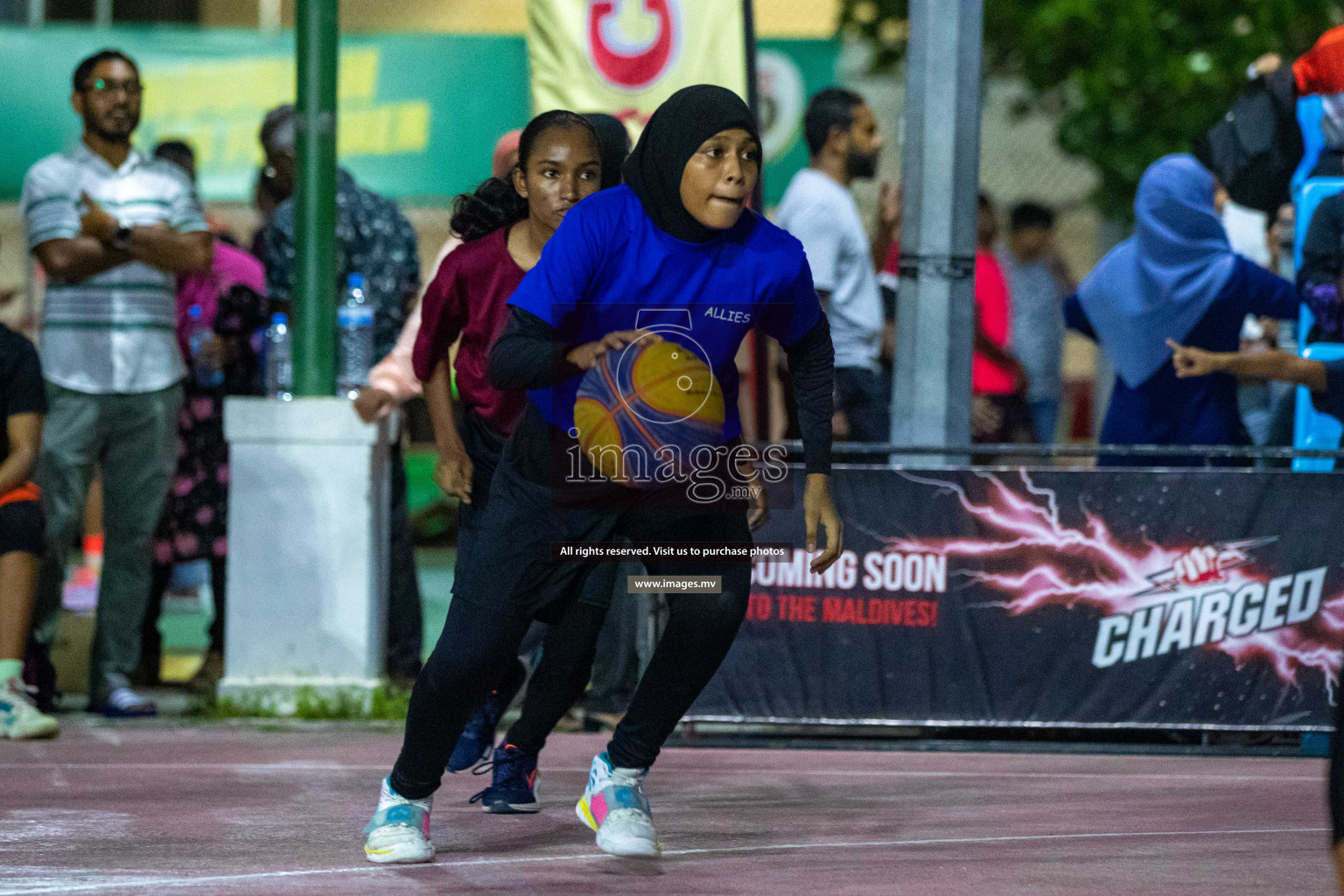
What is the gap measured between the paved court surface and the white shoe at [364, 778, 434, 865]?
0.14 feet

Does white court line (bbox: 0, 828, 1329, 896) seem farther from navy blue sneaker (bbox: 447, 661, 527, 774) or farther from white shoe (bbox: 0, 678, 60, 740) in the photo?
white shoe (bbox: 0, 678, 60, 740)

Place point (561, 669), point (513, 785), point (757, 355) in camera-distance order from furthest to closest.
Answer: point (757, 355)
point (513, 785)
point (561, 669)

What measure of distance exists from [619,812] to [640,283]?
135 centimetres

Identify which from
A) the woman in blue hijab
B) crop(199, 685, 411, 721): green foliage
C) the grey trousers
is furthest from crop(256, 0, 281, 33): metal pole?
the woman in blue hijab

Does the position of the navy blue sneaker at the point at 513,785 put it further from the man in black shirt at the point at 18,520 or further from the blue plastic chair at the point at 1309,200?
the blue plastic chair at the point at 1309,200

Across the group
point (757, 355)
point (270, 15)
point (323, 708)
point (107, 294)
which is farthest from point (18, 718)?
point (270, 15)

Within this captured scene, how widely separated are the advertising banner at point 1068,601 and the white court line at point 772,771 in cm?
35

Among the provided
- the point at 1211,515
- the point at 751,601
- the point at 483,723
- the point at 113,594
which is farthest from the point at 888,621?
the point at 113,594

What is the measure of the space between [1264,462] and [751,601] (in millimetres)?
2232

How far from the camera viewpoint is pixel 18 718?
687cm

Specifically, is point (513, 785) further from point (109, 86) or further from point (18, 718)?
point (109, 86)

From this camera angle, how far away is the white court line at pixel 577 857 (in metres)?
4.54

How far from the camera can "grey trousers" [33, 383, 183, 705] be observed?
762 cm

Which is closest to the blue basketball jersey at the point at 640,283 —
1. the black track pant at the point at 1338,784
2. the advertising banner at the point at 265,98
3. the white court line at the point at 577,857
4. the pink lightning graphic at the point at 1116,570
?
the white court line at the point at 577,857
